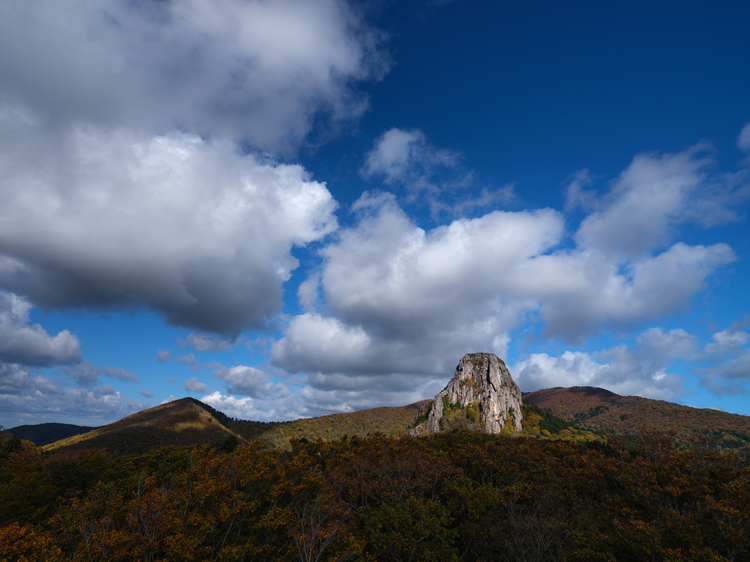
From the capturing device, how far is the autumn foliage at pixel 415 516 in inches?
1070

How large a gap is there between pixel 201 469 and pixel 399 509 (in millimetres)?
26497

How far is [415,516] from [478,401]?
513 ft

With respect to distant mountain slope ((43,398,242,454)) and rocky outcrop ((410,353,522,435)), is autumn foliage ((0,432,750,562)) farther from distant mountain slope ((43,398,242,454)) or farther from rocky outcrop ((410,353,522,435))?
rocky outcrop ((410,353,522,435))

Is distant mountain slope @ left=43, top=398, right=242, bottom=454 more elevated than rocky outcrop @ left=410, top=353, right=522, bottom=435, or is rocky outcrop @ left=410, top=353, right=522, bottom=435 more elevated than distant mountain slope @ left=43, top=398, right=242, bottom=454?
rocky outcrop @ left=410, top=353, right=522, bottom=435

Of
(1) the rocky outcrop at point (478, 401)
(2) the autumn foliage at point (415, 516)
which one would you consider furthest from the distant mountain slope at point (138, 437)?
(2) the autumn foliage at point (415, 516)

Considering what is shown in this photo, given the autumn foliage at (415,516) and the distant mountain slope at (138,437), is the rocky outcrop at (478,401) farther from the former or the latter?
the autumn foliage at (415,516)

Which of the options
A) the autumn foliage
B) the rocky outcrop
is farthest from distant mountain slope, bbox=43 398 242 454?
the autumn foliage

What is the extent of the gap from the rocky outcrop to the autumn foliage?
121510 millimetres

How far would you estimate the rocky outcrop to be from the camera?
169250mm

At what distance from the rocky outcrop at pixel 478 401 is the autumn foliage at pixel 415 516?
399 ft

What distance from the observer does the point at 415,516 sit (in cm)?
3603

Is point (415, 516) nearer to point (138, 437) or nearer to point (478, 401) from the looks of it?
point (478, 401)

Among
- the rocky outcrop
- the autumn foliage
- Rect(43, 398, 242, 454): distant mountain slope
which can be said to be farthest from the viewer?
the rocky outcrop

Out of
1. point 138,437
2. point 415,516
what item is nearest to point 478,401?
point 415,516
